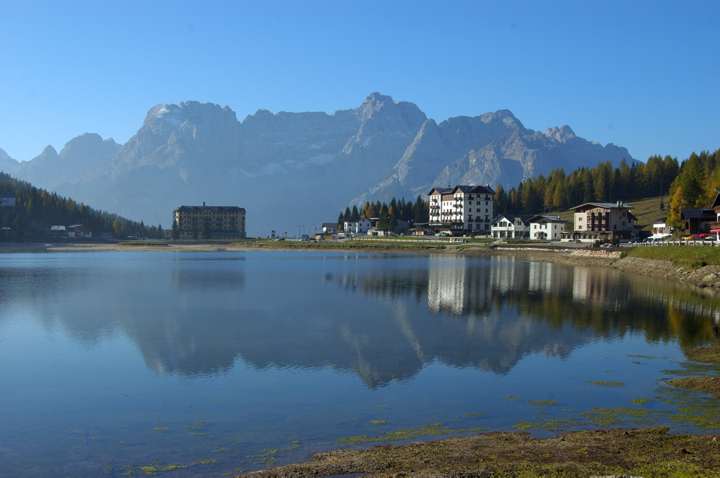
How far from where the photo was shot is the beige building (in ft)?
476

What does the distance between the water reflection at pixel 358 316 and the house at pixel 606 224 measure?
66551 millimetres

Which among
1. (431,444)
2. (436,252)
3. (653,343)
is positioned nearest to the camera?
(431,444)

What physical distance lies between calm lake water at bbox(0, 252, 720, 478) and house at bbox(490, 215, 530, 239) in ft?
367

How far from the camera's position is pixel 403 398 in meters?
25.3

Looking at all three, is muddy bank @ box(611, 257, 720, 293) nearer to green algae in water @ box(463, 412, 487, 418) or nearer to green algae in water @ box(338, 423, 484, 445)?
green algae in water @ box(463, 412, 487, 418)

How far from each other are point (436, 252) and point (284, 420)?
130535 millimetres

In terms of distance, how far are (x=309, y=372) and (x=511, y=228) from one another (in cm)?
15207

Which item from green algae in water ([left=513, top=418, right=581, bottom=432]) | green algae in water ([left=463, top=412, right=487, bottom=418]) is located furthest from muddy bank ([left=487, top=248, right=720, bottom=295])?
green algae in water ([left=463, top=412, right=487, bottom=418])

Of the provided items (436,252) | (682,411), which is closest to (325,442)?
(682,411)

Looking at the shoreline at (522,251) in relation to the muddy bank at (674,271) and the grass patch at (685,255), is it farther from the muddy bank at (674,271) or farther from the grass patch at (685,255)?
the grass patch at (685,255)

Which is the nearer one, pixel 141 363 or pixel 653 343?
pixel 141 363

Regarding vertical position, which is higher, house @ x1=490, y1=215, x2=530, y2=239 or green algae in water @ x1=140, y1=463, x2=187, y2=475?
house @ x1=490, y1=215, x2=530, y2=239

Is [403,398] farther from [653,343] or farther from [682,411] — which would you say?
[653,343]

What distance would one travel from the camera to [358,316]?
48.2 metres
